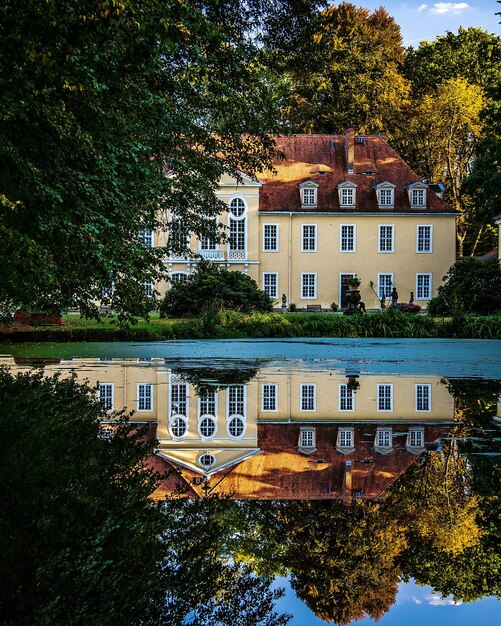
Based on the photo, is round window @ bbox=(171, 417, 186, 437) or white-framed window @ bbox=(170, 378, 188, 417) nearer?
round window @ bbox=(171, 417, 186, 437)

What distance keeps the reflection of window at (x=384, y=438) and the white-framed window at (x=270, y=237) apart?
150ft

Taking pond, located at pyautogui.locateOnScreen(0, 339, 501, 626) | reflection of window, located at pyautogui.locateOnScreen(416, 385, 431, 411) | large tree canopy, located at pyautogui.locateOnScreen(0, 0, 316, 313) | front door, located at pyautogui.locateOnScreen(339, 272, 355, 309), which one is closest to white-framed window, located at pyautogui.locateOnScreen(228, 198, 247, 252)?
front door, located at pyautogui.locateOnScreen(339, 272, 355, 309)

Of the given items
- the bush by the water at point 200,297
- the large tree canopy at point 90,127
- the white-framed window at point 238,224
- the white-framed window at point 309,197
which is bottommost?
the bush by the water at point 200,297

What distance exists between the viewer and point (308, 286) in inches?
2132

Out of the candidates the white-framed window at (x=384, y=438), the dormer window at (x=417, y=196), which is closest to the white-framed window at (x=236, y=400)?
the white-framed window at (x=384, y=438)

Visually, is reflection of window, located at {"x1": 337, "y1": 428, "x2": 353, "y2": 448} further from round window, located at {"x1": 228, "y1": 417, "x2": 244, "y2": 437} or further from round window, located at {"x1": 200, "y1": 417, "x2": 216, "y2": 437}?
round window, located at {"x1": 200, "y1": 417, "x2": 216, "y2": 437}

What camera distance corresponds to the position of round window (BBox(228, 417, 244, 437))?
25.4 ft

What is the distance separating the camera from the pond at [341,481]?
3.46 meters

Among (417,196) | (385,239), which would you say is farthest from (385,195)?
(385,239)

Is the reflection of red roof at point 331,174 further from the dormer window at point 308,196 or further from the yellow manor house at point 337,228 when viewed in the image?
the dormer window at point 308,196

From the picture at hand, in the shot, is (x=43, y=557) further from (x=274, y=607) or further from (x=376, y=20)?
(x=376, y=20)

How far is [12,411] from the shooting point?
28.0 ft

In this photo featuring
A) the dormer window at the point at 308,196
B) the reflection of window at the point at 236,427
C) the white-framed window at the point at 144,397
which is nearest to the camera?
the reflection of window at the point at 236,427

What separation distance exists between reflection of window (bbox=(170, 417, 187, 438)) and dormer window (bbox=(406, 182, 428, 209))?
46787mm
